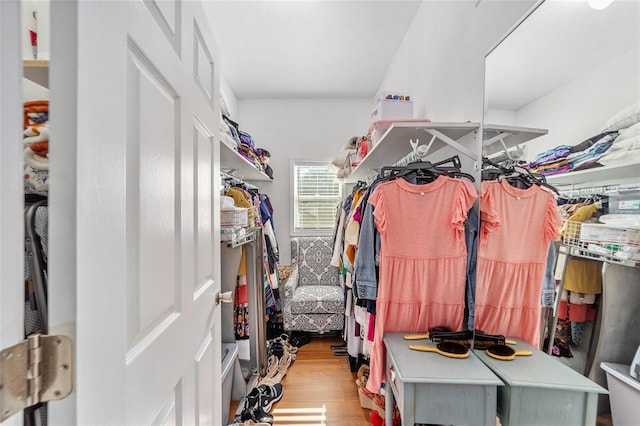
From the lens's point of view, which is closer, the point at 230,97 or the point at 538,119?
the point at 538,119

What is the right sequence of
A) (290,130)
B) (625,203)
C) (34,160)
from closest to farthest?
(34,160), (625,203), (290,130)

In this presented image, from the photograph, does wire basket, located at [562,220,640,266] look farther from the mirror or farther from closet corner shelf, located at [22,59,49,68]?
closet corner shelf, located at [22,59,49,68]

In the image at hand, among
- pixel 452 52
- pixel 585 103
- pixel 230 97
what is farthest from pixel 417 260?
pixel 230 97

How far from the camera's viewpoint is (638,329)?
2.13 ft

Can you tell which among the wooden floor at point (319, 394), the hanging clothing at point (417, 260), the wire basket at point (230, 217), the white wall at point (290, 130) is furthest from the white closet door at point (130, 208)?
the white wall at point (290, 130)

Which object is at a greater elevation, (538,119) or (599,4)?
(599,4)

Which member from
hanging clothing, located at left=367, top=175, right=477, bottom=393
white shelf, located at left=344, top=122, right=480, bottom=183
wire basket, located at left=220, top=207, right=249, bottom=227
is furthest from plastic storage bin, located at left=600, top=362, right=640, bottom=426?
wire basket, located at left=220, top=207, right=249, bottom=227

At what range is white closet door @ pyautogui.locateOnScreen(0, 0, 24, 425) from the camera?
30 cm

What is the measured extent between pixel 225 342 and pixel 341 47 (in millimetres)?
2592

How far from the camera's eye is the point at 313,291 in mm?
2822

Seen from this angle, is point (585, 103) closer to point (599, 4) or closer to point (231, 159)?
point (599, 4)

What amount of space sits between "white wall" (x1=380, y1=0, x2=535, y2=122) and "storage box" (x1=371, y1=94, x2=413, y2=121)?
0.16 m

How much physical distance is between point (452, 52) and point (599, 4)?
0.82 metres

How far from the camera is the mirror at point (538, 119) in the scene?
718 mm
